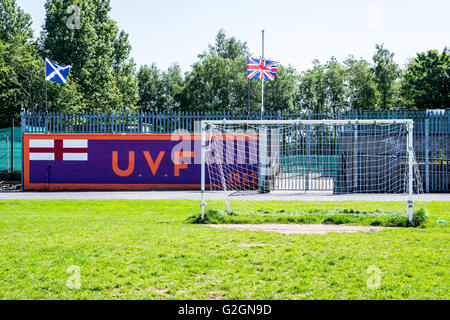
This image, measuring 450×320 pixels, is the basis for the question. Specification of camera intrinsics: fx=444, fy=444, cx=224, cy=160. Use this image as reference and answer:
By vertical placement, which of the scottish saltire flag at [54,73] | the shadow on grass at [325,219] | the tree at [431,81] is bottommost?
the shadow on grass at [325,219]

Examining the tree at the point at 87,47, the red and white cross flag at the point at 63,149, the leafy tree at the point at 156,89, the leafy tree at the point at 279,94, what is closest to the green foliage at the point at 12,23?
the tree at the point at 87,47

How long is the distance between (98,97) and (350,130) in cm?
3217

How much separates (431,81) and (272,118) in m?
29.7

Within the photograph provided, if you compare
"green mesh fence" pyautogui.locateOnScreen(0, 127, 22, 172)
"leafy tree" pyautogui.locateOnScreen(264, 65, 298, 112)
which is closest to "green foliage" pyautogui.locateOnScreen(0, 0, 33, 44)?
"green mesh fence" pyautogui.locateOnScreen(0, 127, 22, 172)

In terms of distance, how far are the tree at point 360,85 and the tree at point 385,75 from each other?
0.95m

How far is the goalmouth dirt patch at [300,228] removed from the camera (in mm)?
9562

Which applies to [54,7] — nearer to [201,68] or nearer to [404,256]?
[201,68]

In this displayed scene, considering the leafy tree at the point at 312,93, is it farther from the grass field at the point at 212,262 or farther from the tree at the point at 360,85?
the grass field at the point at 212,262

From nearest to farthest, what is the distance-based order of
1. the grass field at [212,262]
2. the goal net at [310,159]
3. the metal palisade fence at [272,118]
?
1. the grass field at [212,262]
2. the goal net at [310,159]
3. the metal palisade fence at [272,118]

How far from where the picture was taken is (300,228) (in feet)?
32.8

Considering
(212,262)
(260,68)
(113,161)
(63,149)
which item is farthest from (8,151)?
(212,262)

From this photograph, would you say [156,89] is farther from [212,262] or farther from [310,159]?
[212,262]

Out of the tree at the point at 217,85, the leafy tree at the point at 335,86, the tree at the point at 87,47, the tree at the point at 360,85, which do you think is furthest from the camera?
the leafy tree at the point at 335,86

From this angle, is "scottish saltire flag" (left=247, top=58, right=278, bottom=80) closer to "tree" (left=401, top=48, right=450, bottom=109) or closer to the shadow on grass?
the shadow on grass
